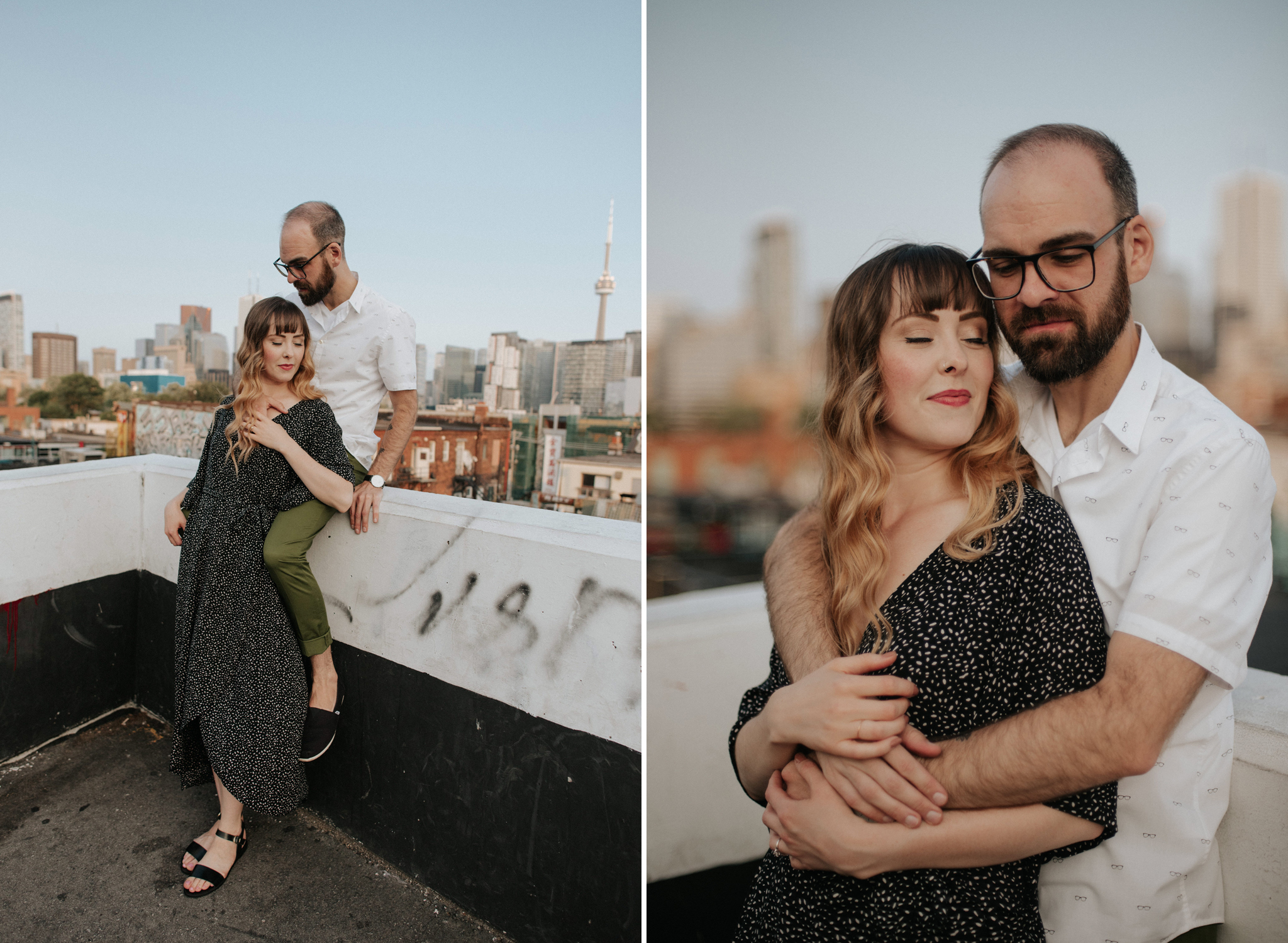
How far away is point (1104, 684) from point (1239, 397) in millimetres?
20728

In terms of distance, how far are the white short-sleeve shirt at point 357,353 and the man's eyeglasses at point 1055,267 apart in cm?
202

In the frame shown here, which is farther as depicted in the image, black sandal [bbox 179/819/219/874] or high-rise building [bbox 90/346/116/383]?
high-rise building [bbox 90/346/116/383]

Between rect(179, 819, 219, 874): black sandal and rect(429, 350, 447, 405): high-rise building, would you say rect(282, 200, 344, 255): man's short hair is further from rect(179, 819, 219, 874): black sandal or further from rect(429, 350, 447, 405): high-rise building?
rect(429, 350, 447, 405): high-rise building

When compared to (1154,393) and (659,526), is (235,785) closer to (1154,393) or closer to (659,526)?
(1154,393)

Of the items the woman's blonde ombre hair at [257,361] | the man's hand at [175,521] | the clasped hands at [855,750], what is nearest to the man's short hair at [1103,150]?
the clasped hands at [855,750]

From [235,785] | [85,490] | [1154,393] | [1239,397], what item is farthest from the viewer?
[1239,397]

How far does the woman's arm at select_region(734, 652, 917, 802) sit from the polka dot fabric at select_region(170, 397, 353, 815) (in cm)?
154

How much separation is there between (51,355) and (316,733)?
243 ft

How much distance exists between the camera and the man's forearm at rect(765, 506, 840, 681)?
1.29m

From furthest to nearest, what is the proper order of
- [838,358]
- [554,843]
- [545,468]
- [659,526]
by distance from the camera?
[545,468]
[659,526]
[554,843]
[838,358]

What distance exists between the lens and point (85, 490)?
8.91ft

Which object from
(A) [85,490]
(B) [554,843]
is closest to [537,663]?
(B) [554,843]

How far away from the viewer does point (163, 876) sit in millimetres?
2100

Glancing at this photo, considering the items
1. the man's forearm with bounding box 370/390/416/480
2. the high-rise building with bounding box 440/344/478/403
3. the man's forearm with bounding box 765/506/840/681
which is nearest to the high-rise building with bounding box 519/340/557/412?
the high-rise building with bounding box 440/344/478/403
